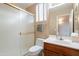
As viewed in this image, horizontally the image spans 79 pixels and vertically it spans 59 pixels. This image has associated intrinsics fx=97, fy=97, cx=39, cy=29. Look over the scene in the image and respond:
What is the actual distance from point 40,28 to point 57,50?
50 centimetres

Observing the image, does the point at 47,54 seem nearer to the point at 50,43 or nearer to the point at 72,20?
the point at 50,43

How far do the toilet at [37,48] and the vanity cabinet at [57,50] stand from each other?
0.31 feet

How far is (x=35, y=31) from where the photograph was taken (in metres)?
1.80

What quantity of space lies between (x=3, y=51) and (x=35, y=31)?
646mm

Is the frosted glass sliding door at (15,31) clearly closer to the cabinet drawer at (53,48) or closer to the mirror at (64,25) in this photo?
the cabinet drawer at (53,48)

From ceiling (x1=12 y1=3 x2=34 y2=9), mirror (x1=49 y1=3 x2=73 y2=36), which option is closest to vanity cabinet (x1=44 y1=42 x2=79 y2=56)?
mirror (x1=49 y1=3 x2=73 y2=36)

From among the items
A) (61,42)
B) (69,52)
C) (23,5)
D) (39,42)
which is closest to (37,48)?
(39,42)

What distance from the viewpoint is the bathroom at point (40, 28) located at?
5.57 ft

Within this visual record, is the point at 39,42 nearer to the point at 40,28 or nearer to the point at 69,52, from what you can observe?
the point at 40,28

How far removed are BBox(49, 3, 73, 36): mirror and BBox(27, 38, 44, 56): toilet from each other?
0.85 feet

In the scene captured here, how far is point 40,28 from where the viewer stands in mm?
1780

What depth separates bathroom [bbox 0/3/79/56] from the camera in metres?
1.70

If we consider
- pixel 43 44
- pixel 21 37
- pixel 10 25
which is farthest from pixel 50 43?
pixel 10 25

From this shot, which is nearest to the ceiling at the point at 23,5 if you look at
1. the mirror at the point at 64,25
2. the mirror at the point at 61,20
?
Answer: the mirror at the point at 61,20
